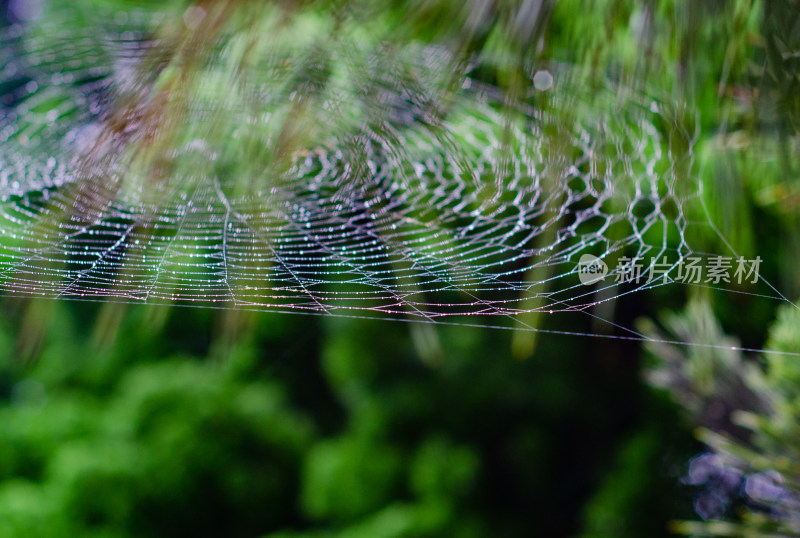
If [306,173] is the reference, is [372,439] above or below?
below

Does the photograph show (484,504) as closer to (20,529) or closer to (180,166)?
(20,529)

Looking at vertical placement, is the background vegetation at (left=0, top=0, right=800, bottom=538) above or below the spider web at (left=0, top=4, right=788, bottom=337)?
below

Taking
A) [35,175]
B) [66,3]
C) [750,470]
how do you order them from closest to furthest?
1. [750,470]
2. [35,175]
3. [66,3]

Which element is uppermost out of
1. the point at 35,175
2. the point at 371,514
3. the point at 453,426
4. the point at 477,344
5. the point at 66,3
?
the point at 66,3

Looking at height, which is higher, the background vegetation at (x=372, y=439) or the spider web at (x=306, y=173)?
the spider web at (x=306, y=173)

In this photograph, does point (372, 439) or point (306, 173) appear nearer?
point (306, 173)

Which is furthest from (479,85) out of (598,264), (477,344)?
(477,344)

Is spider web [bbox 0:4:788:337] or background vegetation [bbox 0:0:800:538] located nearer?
spider web [bbox 0:4:788:337]

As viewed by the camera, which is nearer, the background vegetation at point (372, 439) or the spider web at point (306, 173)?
the spider web at point (306, 173)
